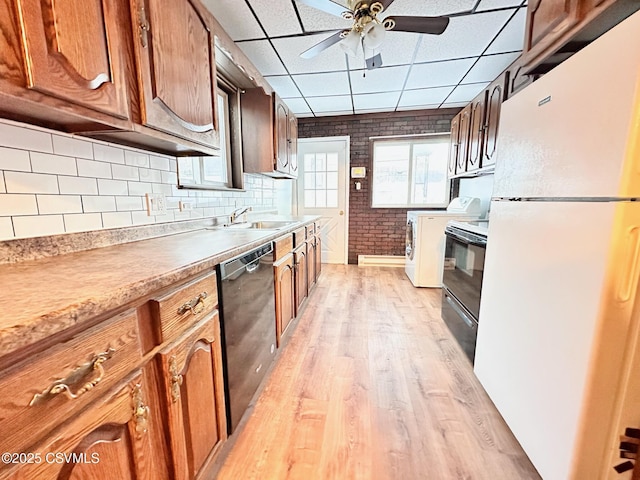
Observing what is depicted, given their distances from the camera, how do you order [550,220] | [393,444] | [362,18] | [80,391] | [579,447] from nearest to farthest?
1. [80,391]
2. [579,447]
3. [550,220]
4. [393,444]
5. [362,18]

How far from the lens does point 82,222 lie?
1.11m

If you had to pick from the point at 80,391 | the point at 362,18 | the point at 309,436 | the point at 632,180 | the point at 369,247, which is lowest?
the point at 309,436

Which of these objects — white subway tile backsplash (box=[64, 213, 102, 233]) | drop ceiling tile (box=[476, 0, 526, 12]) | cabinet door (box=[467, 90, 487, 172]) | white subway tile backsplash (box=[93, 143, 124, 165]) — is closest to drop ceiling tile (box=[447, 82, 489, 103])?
cabinet door (box=[467, 90, 487, 172])

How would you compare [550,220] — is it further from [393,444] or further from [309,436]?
[309,436]

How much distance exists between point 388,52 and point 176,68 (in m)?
1.90

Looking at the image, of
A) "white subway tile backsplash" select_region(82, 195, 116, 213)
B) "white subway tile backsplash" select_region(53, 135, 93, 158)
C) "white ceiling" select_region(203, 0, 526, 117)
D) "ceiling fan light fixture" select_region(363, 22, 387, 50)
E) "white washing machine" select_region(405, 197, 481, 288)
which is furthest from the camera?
"white washing machine" select_region(405, 197, 481, 288)

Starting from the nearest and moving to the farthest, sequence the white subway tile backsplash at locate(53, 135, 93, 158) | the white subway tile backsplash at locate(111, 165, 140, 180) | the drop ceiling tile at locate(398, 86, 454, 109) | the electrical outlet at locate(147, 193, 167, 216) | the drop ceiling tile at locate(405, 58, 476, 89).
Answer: the white subway tile backsplash at locate(53, 135, 93, 158) < the white subway tile backsplash at locate(111, 165, 140, 180) < the electrical outlet at locate(147, 193, 167, 216) < the drop ceiling tile at locate(405, 58, 476, 89) < the drop ceiling tile at locate(398, 86, 454, 109)

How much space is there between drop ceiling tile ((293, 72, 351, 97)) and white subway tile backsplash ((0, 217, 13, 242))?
2.69 metres

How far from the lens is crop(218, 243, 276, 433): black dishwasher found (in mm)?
1143

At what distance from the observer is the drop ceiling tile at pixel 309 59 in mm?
2182

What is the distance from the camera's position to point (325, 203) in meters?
4.66

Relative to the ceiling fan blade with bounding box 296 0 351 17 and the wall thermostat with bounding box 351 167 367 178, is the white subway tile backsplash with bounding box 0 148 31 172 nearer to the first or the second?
the ceiling fan blade with bounding box 296 0 351 17

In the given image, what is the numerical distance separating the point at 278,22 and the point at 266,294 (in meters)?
1.93

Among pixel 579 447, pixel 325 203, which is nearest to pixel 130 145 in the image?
pixel 579 447
